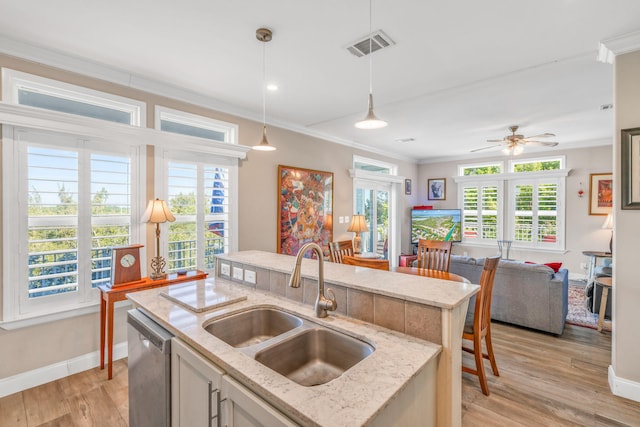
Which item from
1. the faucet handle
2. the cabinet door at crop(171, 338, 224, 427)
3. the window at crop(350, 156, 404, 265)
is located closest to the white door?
the window at crop(350, 156, 404, 265)

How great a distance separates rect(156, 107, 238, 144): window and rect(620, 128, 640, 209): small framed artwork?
12.5 feet

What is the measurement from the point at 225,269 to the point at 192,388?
1.18m

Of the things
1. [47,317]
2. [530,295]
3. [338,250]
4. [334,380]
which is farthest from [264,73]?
[530,295]

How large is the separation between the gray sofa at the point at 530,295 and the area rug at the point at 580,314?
1.36ft

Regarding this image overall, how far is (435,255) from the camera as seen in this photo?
3.65 m

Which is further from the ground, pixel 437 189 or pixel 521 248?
pixel 437 189

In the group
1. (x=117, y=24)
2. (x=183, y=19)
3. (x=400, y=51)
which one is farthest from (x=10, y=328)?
(x=400, y=51)

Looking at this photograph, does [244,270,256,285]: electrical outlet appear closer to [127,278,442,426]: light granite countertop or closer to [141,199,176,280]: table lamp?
[127,278,442,426]: light granite countertop

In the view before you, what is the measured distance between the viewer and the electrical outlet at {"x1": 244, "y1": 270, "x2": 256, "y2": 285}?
2.10 m

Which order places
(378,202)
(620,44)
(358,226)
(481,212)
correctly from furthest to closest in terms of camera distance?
(481,212), (378,202), (358,226), (620,44)

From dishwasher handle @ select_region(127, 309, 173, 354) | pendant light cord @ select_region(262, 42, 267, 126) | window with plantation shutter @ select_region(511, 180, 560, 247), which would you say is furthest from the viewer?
window with plantation shutter @ select_region(511, 180, 560, 247)

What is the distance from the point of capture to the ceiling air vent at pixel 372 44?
2.27 m

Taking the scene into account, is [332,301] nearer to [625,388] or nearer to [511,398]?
[511,398]

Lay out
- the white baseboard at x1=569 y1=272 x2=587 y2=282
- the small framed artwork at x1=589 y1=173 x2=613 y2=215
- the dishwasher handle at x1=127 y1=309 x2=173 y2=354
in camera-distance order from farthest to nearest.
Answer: the white baseboard at x1=569 y1=272 x2=587 y2=282 < the small framed artwork at x1=589 y1=173 x2=613 y2=215 < the dishwasher handle at x1=127 y1=309 x2=173 y2=354
